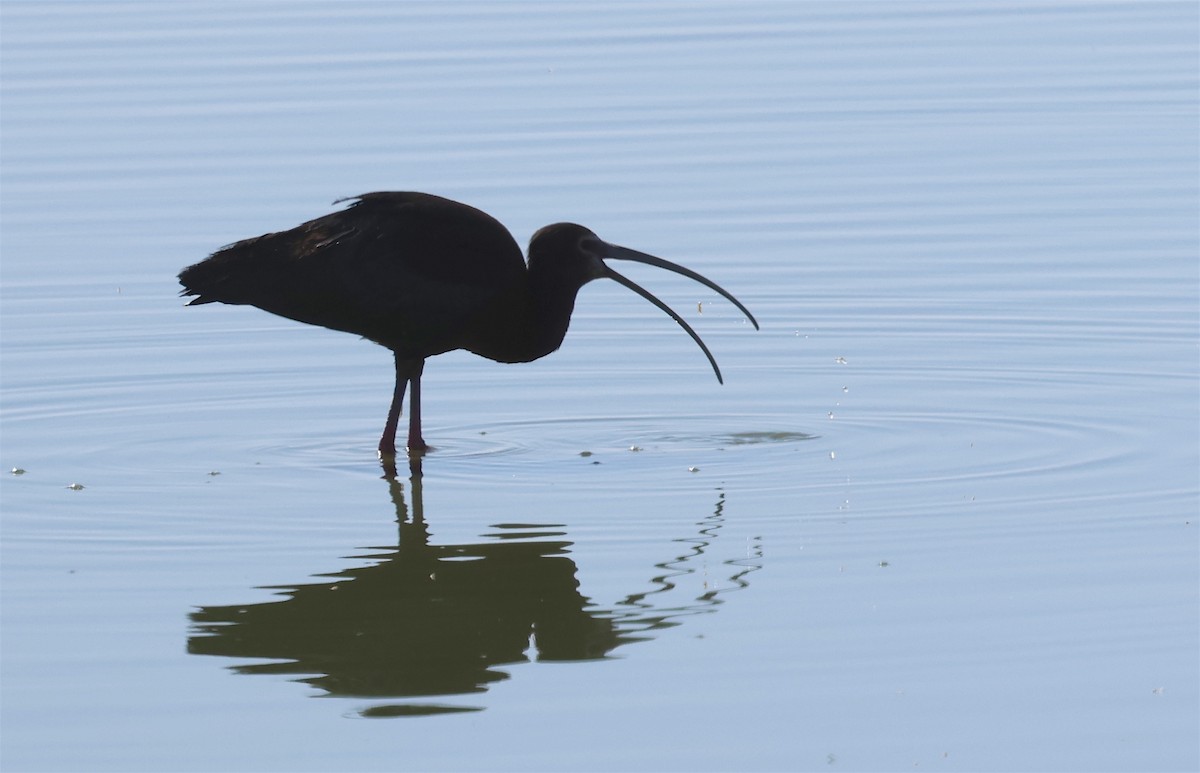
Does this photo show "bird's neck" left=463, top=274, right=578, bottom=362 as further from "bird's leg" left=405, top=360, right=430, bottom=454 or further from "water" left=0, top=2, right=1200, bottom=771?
"water" left=0, top=2, right=1200, bottom=771

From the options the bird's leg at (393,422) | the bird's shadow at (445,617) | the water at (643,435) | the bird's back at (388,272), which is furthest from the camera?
the bird's leg at (393,422)

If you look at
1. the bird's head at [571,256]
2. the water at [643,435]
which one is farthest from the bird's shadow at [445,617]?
the bird's head at [571,256]

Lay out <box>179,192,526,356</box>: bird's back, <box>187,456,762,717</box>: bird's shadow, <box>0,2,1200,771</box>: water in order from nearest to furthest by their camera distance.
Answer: <box>0,2,1200,771</box>: water
<box>187,456,762,717</box>: bird's shadow
<box>179,192,526,356</box>: bird's back

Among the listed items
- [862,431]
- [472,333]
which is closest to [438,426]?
[472,333]

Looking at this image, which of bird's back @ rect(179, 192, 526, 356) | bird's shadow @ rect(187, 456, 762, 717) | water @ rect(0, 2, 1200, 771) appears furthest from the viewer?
bird's back @ rect(179, 192, 526, 356)

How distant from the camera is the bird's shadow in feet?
28.7

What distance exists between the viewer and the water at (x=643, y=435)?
831cm

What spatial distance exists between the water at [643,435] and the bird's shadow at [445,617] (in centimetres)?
3

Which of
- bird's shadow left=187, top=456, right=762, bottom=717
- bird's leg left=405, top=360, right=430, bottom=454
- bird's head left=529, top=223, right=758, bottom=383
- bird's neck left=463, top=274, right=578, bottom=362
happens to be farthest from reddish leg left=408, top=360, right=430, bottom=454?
bird's shadow left=187, top=456, right=762, bottom=717

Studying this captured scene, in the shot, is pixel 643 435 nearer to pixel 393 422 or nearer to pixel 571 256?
pixel 571 256

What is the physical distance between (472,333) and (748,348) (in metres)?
2.74

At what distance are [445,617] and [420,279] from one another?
3.02 metres

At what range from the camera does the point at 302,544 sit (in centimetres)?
1068

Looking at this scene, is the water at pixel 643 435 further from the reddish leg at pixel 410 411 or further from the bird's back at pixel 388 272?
the bird's back at pixel 388 272
